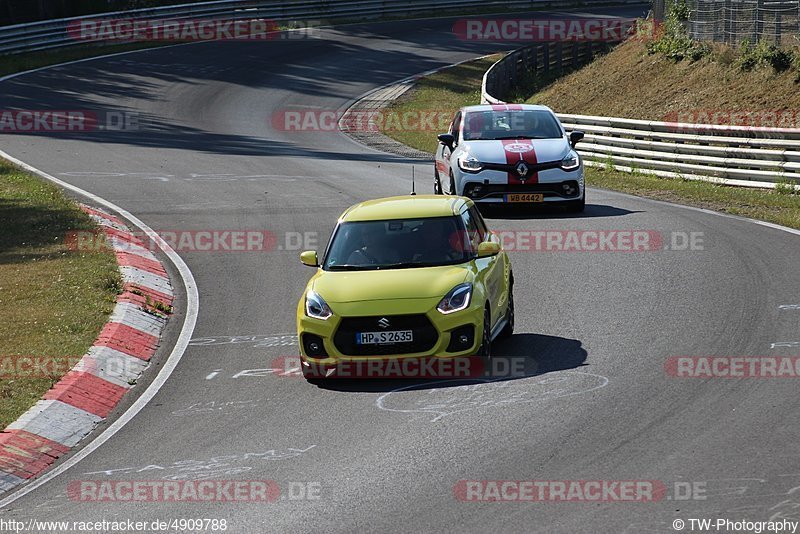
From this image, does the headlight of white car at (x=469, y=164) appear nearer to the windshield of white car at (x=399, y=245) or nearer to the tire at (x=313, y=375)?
the windshield of white car at (x=399, y=245)

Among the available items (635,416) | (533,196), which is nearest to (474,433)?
(635,416)

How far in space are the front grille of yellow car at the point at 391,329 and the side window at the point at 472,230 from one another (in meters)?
1.38

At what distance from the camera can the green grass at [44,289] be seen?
1215cm

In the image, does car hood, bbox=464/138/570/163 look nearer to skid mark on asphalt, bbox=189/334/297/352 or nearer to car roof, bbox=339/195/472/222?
car roof, bbox=339/195/472/222

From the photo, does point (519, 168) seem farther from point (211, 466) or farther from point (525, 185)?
point (211, 466)

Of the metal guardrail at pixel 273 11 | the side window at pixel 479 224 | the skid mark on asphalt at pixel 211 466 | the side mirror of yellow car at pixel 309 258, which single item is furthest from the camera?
the metal guardrail at pixel 273 11

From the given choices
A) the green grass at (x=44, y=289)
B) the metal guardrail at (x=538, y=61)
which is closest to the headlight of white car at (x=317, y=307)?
the green grass at (x=44, y=289)

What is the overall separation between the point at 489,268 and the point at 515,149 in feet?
27.4

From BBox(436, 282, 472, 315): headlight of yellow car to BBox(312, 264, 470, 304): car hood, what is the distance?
5 centimetres

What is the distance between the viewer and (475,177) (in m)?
19.6

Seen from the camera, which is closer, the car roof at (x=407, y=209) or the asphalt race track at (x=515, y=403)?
the asphalt race track at (x=515, y=403)

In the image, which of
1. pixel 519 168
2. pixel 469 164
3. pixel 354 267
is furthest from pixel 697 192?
pixel 354 267

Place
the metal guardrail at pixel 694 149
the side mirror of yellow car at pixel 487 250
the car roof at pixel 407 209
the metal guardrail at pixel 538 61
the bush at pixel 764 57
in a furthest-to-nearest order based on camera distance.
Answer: the metal guardrail at pixel 538 61
the bush at pixel 764 57
the metal guardrail at pixel 694 149
the car roof at pixel 407 209
the side mirror of yellow car at pixel 487 250

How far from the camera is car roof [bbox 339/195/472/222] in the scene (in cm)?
1213
